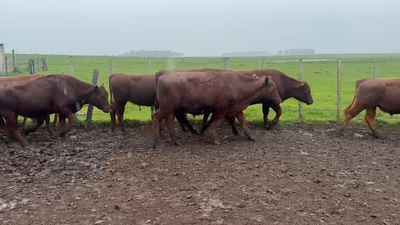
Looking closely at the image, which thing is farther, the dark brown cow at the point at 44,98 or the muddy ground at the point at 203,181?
the dark brown cow at the point at 44,98

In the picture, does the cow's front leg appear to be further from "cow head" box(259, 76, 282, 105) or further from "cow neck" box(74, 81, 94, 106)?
"cow neck" box(74, 81, 94, 106)

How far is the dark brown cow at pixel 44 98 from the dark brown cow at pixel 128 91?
0.65m

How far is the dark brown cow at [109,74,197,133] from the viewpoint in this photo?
11508 millimetres

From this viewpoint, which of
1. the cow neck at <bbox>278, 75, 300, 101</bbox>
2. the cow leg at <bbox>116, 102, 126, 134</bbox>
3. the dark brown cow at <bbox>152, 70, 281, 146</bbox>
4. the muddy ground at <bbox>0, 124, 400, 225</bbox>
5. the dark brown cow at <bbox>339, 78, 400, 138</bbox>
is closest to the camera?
the muddy ground at <bbox>0, 124, 400, 225</bbox>

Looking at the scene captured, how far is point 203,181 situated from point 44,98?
540 cm

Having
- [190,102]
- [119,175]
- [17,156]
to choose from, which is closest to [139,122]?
[190,102]

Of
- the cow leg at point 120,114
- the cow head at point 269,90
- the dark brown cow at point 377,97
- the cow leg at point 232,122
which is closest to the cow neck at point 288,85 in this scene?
the cow head at point 269,90

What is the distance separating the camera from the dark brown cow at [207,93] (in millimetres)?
9453

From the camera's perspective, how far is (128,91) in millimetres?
11555

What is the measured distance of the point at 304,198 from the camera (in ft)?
19.5

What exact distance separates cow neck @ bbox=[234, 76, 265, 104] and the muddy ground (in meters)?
1.10

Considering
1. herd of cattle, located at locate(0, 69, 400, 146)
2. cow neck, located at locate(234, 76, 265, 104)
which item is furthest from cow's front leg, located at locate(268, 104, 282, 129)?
cow neck, located at locate(234, 76, 265, 104)

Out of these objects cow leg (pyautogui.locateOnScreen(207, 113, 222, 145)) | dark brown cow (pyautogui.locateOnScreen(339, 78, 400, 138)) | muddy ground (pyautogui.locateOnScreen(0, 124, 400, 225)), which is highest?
dark brown cow (pyautogui.locateOnScreen(339, 78, 400, 138))

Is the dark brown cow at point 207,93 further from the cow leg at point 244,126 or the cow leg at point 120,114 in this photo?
the cow leg at point 120,114
